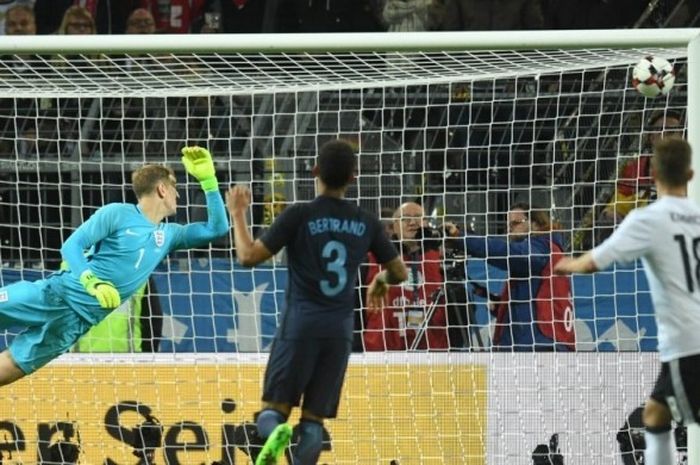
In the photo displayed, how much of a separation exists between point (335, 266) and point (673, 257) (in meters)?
1.70

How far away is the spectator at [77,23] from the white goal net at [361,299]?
5.33ft

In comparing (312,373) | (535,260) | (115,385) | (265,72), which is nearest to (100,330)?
(115,385)

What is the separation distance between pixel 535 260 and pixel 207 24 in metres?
4.68

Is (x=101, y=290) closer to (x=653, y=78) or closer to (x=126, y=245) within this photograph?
(x=126, y=245)

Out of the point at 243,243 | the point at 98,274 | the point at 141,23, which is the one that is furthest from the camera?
the point at 141,23

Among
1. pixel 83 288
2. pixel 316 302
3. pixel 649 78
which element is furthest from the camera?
pixel 83 288

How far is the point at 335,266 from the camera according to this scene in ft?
26.3

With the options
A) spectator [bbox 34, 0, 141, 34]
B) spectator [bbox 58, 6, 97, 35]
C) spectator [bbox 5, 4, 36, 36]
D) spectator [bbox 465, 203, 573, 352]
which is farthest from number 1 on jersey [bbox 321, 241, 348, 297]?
spectator [bbox 34, 0, 141, 34]

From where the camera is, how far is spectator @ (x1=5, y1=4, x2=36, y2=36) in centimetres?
1387

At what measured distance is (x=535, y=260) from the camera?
1098 centimetres

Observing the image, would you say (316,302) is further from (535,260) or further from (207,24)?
(207,24)

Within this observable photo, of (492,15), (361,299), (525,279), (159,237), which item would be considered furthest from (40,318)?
(492,15)

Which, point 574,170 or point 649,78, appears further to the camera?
point 574,170

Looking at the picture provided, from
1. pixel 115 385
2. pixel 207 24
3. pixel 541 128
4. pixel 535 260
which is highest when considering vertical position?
pixel 207 24
